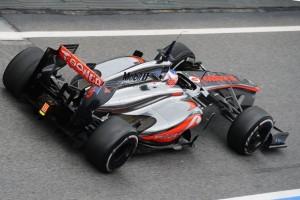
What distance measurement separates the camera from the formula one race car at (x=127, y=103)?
6254 mm

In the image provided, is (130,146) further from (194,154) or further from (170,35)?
(170,35)

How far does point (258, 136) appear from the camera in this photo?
7.37m

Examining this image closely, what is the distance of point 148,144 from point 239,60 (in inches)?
153

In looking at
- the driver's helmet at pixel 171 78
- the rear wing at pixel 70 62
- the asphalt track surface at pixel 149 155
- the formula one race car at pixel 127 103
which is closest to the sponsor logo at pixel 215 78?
the formula one race car at pixel 127 103

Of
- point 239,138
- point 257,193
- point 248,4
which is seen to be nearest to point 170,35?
point 248,4

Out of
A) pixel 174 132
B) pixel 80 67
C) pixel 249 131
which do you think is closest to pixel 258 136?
pixel 249 131

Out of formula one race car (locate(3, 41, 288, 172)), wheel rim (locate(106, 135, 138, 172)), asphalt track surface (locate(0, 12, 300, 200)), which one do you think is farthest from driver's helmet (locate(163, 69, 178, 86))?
wheel rim (locate(106, 135, 138, 172))

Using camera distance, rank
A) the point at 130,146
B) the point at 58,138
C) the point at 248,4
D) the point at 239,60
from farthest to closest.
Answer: the point at 248,4 → the point at 239,60 → the point at 58,138 → the point at 130,146

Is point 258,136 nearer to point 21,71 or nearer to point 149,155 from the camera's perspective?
point 149,155

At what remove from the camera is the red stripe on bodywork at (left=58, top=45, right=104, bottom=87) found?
6305 millimetres

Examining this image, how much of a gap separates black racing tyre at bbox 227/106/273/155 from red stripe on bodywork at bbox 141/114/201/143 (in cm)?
58

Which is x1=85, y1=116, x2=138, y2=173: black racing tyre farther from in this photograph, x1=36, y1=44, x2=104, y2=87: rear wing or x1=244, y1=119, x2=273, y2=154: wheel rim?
x1=244, y1=119, x2=273, y2=154: wheel rim

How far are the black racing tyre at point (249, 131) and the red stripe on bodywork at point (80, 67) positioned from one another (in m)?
1.84

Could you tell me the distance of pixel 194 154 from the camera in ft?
23.7
